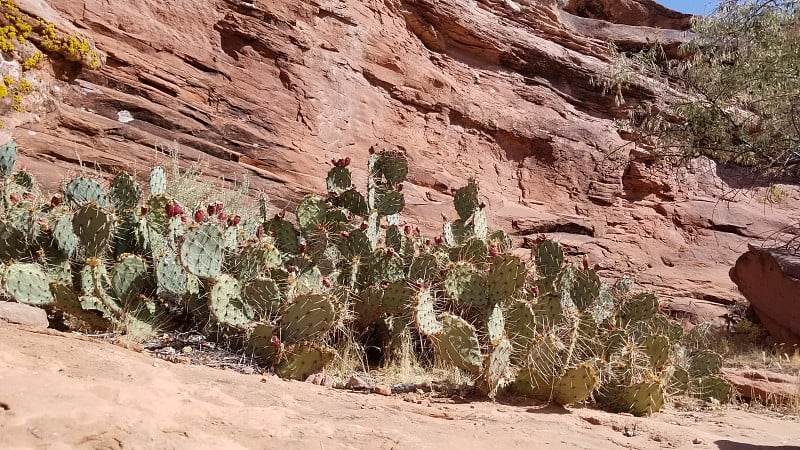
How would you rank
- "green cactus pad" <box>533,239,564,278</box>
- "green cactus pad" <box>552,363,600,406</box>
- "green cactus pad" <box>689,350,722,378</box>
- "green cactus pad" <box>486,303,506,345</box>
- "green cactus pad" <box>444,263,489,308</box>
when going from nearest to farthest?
"green cactus pad" <box>552,363,600,406</box>, "green cactus pad" <box>486,303,506,345</box>, "green cactus pad" <box>444,263,489,308</box>, "green cactus pad" <box>689,350,722,378</box>, "green cactus pad" <box>533,239,564,278</box>

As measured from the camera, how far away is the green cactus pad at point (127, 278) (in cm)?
464

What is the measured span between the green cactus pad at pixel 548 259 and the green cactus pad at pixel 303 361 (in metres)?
2.57

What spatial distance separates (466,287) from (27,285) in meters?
2.96

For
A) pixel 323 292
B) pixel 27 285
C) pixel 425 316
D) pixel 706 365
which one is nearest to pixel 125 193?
pixel 27 285

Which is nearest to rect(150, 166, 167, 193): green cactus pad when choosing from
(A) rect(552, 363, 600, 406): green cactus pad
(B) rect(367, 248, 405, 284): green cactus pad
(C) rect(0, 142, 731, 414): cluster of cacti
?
(C) rect(0, 142, 731, 414): cluster of cacti

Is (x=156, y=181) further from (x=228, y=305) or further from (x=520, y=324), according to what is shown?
(x=520, y=324)

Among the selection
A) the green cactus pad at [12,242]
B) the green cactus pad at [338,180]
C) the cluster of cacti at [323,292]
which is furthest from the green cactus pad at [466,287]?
the green cactus pad at [12,242]

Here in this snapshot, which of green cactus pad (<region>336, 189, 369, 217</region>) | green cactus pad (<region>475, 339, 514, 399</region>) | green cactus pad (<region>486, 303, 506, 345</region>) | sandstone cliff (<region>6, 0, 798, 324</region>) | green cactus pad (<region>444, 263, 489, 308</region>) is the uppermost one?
sandstone cliff (<region>6, 0, 798, 324</region>)

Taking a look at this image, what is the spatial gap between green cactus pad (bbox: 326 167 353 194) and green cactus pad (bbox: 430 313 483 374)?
222 centimetres

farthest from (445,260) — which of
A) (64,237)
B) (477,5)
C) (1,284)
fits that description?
(477,5)

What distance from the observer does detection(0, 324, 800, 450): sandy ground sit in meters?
2.65

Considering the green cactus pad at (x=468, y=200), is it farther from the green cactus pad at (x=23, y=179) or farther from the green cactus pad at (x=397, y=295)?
the green cactus pad at (x=23, y=179)

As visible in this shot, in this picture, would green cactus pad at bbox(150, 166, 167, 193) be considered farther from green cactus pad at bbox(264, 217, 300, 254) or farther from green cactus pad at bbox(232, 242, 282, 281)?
green cactus pad at bbox(232, 242, 282, 281)

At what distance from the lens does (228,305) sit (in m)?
4.55
